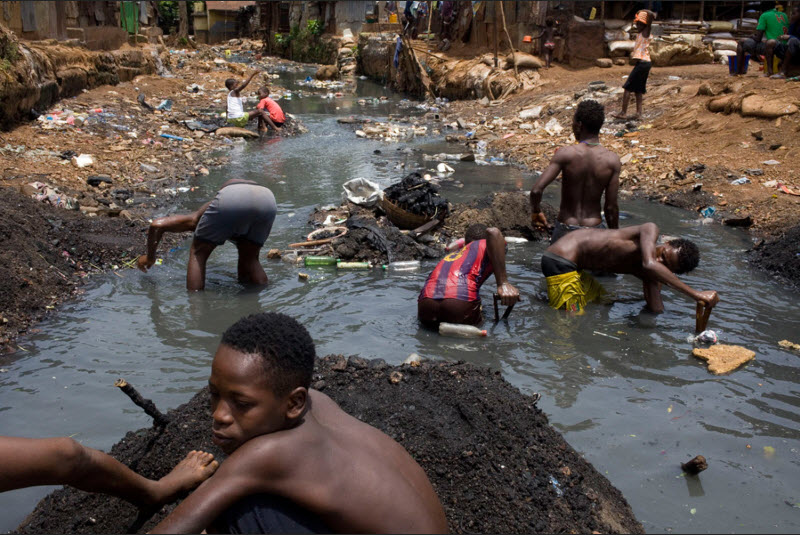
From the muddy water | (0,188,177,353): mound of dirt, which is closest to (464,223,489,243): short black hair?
the muddy water

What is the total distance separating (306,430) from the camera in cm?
192

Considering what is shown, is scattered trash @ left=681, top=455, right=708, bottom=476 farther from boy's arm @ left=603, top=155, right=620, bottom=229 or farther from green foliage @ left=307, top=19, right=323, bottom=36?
green foliage @ left=307, top=19, right=323, bottom=36

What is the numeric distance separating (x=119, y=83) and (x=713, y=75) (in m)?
13.7

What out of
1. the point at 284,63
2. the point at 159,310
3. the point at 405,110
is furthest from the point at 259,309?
the point at 284,63

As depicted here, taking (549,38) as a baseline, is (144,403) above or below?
below

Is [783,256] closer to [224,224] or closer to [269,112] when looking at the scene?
[224,224]

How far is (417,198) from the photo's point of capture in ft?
24.5

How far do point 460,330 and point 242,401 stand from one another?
3.08m

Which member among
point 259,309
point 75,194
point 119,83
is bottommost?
point 259,309

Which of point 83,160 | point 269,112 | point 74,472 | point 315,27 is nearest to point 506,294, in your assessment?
point 74,472

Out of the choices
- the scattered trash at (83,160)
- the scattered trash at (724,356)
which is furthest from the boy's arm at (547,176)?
the scattered trash at (83,160)

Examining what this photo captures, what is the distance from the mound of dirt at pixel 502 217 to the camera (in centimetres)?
751

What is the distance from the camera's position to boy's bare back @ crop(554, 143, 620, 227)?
19.1 feet

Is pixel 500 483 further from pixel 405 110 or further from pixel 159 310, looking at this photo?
pixel 405 110
